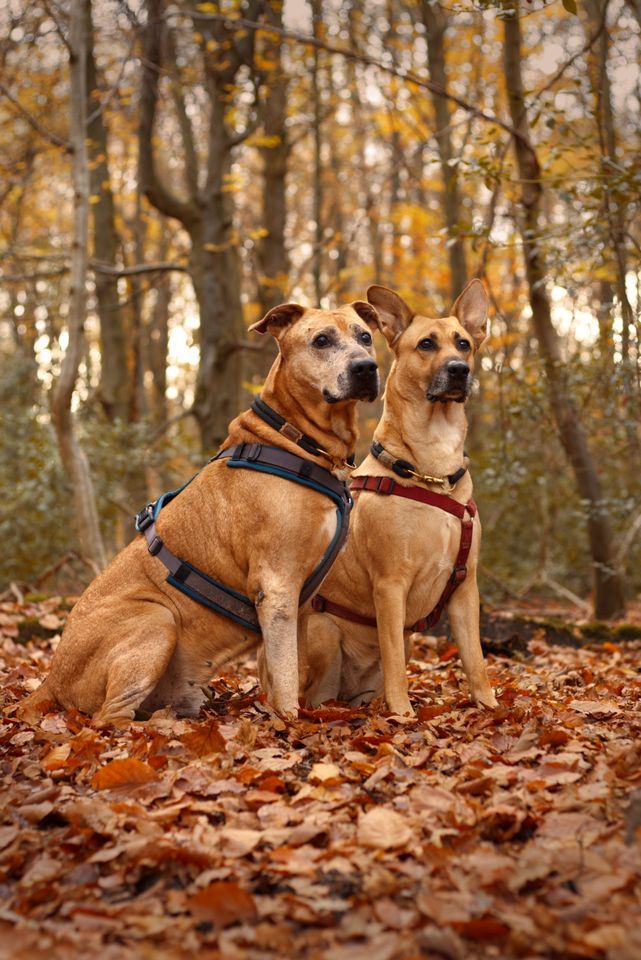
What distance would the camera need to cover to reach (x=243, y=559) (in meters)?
5.13

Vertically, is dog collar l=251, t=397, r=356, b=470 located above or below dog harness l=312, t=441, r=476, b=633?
above

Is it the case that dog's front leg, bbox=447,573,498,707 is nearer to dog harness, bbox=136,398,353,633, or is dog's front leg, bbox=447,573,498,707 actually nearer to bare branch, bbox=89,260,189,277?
dog harness, bbox=136,398,353,633

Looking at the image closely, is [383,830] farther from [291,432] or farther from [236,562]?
[291,432]

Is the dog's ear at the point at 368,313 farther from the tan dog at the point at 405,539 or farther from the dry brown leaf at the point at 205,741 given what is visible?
the dry brown leaf at the point at 205,741

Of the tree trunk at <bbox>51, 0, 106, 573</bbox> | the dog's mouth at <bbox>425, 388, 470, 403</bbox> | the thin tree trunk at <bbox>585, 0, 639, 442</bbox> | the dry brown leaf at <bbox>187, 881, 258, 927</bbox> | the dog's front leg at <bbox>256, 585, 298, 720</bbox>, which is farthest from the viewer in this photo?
the tree trunk at <bbox>51, 0, 106, 573</bbox>

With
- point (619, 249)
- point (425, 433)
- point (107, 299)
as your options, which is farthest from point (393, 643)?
point (107, 299)

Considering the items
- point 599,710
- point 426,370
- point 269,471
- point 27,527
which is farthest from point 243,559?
point 27,527

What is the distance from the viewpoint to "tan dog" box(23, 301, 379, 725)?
16.3ft

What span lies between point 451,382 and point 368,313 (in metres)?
0.83

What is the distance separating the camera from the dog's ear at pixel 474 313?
5.91m

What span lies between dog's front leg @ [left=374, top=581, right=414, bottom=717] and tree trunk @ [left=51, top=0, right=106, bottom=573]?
5.25 meters

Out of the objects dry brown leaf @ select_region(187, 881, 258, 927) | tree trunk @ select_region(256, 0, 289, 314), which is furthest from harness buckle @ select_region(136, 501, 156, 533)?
tree trunk @ select_region(256, 0, 289, 314)

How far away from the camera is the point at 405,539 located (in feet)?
17.0

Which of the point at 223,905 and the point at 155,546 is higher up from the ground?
the point at 155,546
